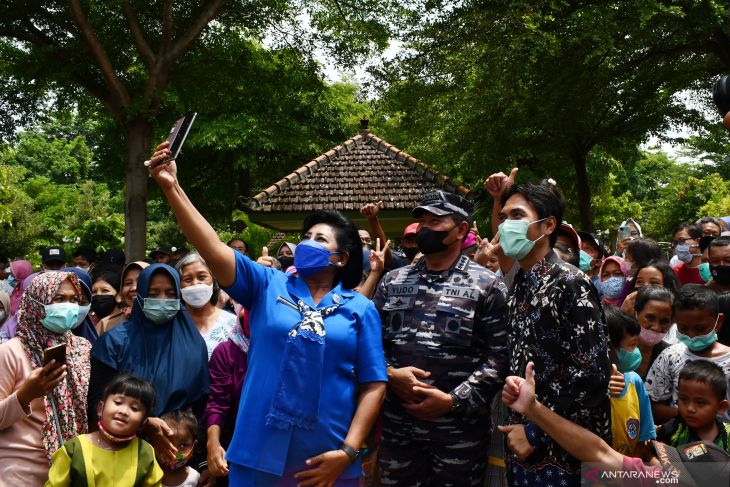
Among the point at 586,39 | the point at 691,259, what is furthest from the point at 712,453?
the point at 586,39

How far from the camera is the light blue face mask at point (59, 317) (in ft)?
15.5

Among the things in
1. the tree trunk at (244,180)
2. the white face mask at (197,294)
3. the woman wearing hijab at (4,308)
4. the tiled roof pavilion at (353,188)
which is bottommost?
the woman wearing hijab at (4,308)

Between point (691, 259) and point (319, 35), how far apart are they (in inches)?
427

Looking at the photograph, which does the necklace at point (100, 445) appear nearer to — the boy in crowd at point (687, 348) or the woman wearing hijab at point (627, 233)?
the boy in crowd at point (687, 348)

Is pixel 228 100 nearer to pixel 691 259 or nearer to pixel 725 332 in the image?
pixel 691 259

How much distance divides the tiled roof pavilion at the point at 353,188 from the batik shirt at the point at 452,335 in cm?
936

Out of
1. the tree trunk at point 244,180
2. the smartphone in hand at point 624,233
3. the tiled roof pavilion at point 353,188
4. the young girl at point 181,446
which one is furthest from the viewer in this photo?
the tree trunk at point 244,180

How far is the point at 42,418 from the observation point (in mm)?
4531

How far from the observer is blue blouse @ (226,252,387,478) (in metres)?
3.58

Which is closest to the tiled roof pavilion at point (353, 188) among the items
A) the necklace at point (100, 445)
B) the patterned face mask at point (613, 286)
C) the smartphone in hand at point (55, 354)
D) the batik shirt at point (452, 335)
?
the patterned face mask at point (613, 286)

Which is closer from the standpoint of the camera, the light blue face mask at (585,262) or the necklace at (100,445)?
the necklace at (100,445)

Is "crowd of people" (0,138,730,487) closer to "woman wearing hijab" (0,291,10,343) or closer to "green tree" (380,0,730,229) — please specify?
"woman wearing hijab" (0,291,10,343)

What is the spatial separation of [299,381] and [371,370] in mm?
397

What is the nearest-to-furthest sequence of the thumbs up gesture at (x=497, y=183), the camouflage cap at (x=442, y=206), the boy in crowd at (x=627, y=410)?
the boy in crowd at (x=627, y=410) → the camouflage cap at (x=442, y=206) → the thumbs up gesture at (x=497, y=183)
